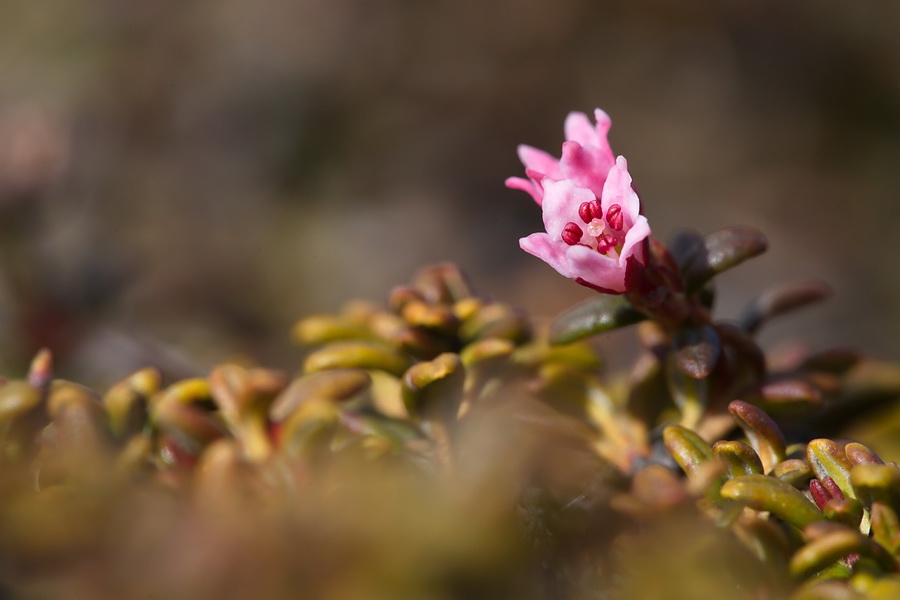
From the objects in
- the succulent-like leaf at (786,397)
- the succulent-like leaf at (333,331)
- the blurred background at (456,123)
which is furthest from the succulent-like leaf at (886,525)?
the blurred background at (456,123)

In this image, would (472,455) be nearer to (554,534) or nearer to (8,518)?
(554,534)

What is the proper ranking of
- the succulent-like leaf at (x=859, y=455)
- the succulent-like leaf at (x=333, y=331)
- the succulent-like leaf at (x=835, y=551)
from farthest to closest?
1. the succulent-like leaf at (x=333, y=331)
2. the succulent-like leaf at (x=859, y=455)
3. the succulent-like leaf at (x=835, y=551)

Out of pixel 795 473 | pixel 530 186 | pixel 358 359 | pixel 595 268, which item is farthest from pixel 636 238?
pixel 358 359

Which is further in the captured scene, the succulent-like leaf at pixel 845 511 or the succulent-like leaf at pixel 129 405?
the succulent-like leaf at pixel 129 405

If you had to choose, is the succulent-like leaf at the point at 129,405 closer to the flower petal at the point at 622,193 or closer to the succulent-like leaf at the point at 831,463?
the flower petal at the point at 622,193

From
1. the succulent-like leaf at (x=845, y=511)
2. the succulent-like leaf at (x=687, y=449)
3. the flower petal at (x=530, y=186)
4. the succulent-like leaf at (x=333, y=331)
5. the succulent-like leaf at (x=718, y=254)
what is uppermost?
the flower petal at (x=530, y=186)

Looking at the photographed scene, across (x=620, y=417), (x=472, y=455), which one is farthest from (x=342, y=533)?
(x=620, y=417)

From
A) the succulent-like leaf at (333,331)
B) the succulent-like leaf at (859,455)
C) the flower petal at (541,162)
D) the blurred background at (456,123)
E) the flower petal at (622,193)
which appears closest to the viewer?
the succulent-like leaf at (859,455)
